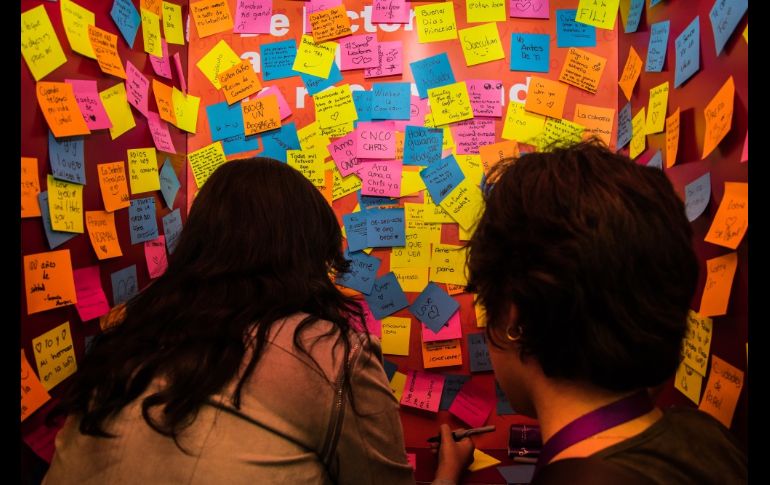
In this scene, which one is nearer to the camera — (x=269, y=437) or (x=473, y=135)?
(x=269, y=437)

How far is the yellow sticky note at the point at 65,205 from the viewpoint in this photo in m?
1.20

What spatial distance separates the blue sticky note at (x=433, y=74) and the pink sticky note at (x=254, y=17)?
45 centimetres

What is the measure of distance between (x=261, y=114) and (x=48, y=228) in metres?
0.78

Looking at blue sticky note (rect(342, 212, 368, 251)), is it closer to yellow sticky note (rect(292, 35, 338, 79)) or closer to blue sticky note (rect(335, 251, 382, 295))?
blue sticky note (rect(335, 251, 382, 295))

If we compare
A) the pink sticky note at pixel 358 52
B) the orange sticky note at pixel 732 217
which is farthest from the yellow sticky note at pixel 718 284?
the pink sticky note at pixel 358 52

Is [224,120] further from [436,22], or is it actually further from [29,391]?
[29,391]

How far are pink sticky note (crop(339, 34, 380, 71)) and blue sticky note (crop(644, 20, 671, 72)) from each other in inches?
27.8

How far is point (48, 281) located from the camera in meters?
1.18

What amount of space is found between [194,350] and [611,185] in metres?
0.63

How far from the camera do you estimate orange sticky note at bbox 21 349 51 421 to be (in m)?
1.11

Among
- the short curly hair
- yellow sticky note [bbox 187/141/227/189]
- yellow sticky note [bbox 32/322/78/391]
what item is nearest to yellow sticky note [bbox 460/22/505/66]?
yellow sticky note [bbox 187/141/227/189]

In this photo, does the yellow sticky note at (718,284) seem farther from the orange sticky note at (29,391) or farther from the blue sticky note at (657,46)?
the orange sticky note at (29,391)

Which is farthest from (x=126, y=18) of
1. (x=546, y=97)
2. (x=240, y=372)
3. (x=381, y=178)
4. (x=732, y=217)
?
(x=732, y=217)

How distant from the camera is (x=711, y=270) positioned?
3.69 ft
